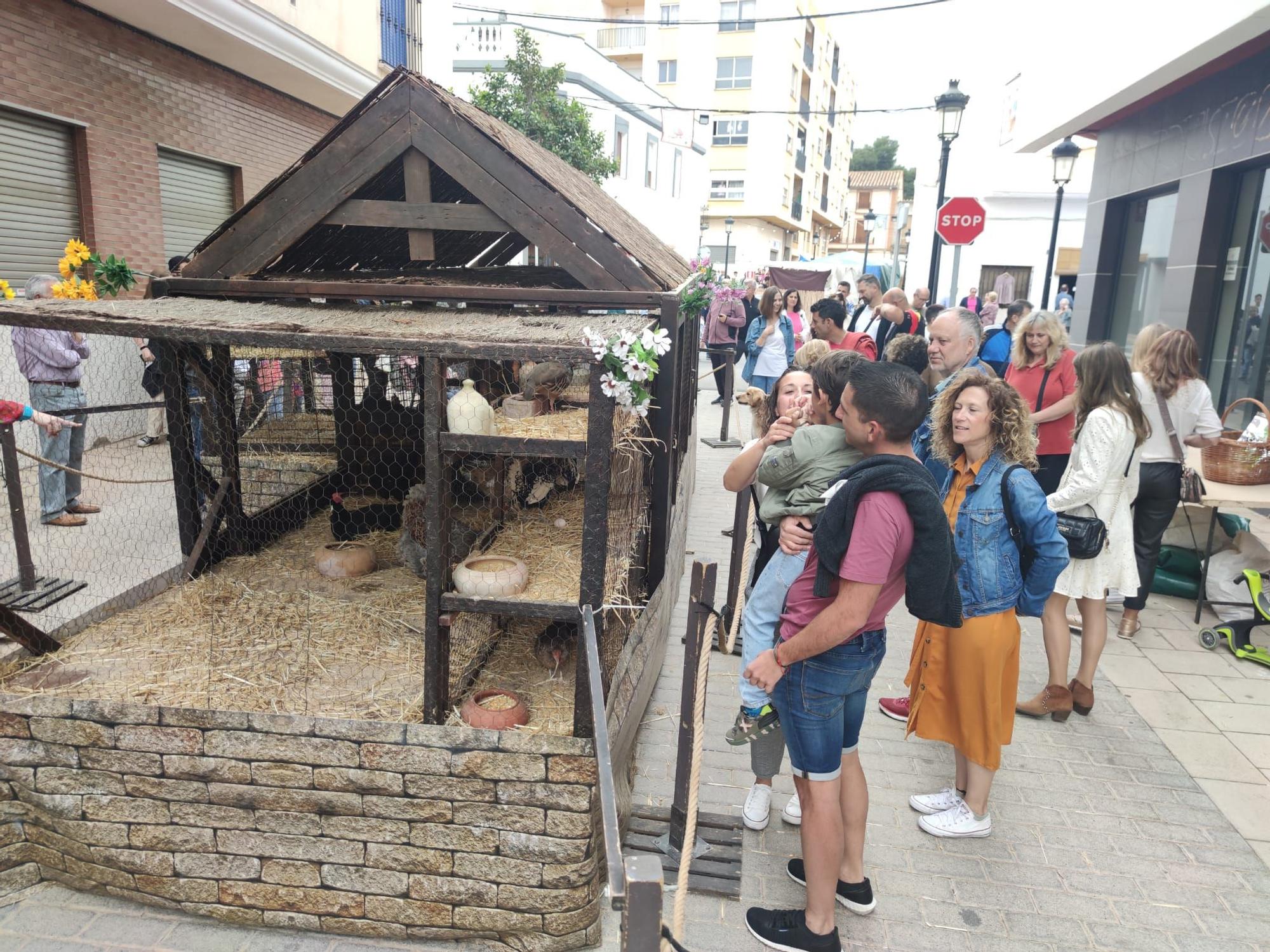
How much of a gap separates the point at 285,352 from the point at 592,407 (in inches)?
155

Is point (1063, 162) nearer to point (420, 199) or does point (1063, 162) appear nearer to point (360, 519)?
point (360, 519)

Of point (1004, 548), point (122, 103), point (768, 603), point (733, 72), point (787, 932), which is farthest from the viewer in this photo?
point (733, 72)

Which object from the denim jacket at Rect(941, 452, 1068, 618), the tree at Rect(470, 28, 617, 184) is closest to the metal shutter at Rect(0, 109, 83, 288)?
the denim jacket at Rect(941, 452, 1068, 618)

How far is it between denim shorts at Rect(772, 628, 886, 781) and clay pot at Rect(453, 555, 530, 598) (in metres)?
1.33

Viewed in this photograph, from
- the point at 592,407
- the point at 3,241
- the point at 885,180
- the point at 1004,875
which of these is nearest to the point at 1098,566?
the point at 1004,875

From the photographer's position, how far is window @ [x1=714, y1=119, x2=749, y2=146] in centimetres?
4397

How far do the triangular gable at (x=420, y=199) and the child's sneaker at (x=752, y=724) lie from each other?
1982mm

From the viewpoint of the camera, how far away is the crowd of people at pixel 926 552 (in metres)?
2.71

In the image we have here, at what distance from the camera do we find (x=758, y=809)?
3803 mm

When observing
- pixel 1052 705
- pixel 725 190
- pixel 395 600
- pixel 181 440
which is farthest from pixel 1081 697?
pixel 725 190

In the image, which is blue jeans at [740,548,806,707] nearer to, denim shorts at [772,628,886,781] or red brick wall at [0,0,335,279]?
denim shorts at [772,628,886,781]

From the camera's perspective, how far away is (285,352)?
6.05m

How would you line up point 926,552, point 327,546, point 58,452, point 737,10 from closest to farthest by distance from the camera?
point 926,552
point 327,546
point 58,452
point 737,10

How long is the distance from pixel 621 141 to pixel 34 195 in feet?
81.3
